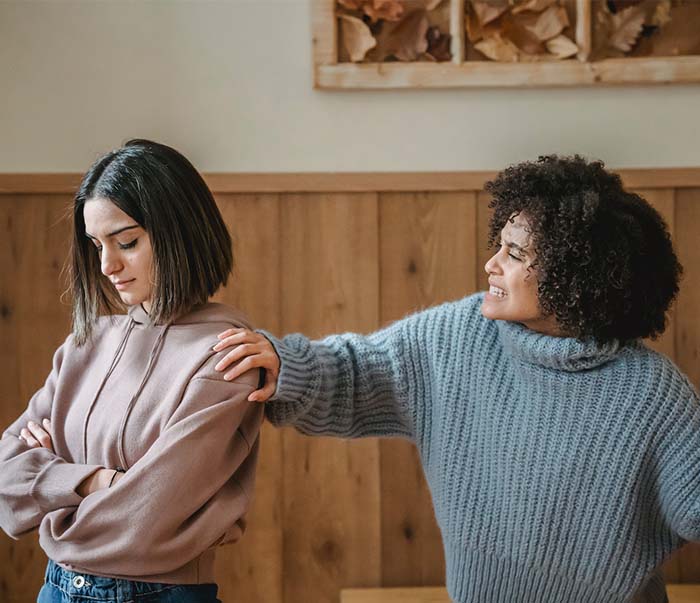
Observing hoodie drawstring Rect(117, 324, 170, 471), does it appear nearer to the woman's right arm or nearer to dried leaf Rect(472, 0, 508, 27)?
the woman's right arm

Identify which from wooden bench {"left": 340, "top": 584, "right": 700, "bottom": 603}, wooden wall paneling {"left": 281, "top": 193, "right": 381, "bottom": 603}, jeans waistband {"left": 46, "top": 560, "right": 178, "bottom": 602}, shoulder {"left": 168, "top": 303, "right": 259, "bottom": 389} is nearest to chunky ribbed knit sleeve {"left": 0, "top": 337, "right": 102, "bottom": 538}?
jeans waistband {"left": 46, "top": 560, "right": 178, "bottom": 602}

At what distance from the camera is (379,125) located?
1.99 m

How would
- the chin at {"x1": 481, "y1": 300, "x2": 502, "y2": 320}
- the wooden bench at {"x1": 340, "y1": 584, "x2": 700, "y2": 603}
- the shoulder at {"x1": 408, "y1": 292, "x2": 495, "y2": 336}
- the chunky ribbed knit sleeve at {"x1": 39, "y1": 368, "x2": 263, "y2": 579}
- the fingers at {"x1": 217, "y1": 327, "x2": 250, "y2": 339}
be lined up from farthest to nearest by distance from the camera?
the wooden bench at {"x1": 340, "y1": 584, "x2": 700, "y2": 603} < the shoulder at {"x1": 408, "y1": 292, "x2": 495, "y2": 336} < the chin at {"x1": 481, "y1": 300, "x2": 502, "y2": 320} < the fingers at {"x1": 217, "y1": 327, "x2": 250, "y2": 339} < the chunky ribbed knit sleeve at {"x1": 39, "y1": 368, "x2": 263, "y2": 579}

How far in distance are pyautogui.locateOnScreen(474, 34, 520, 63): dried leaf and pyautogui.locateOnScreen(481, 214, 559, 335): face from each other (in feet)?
2.45

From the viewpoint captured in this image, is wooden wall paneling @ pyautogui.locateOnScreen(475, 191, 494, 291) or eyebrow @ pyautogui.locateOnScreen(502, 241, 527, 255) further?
wooden wall paneling @ pyautogui.locateOnScreen(475, 191, 494, 291)

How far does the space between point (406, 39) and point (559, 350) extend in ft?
3.21

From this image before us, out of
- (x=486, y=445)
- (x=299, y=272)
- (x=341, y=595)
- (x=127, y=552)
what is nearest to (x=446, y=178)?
(x=299, y=272)

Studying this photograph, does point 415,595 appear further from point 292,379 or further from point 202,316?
point 202,316

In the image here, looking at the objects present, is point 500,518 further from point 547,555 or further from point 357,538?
point 357,538

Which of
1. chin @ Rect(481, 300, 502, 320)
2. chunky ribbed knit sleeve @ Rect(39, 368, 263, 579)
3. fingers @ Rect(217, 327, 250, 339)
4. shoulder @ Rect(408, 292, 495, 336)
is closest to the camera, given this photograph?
chunky ribbed knit sleeve @ Rect(39, 368, 263, 579)

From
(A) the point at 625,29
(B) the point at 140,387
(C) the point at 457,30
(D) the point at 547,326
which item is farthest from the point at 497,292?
(A) the point at 625,29

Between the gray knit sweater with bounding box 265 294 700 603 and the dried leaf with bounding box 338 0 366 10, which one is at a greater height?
the dried leaf with bounding box 338 0 366 10

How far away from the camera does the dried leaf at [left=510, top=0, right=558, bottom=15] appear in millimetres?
1960

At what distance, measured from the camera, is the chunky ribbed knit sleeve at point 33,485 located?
1186mm
